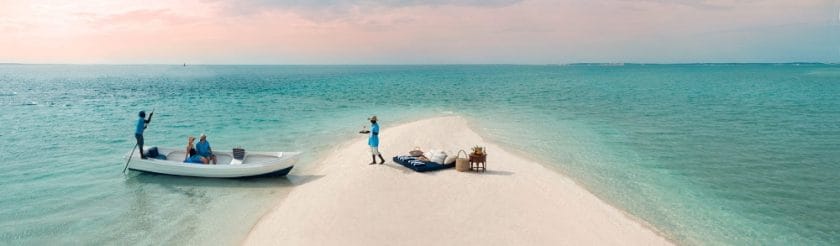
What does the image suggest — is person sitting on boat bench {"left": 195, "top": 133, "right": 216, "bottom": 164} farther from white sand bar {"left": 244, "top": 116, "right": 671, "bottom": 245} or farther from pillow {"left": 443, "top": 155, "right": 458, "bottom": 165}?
pillow {"left": 443, "top": 155, "right": 458, "bottom": 165}

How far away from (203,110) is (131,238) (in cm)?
3651

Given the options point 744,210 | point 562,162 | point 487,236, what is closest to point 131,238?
point 487,236

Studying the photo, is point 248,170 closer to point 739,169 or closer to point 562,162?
point 562,162

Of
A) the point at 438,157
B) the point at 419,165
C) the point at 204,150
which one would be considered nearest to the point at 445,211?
the point at 419,165

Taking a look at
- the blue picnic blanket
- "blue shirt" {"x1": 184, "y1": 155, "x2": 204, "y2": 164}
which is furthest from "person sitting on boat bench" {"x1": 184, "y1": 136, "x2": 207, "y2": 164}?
the blue picnic blanket

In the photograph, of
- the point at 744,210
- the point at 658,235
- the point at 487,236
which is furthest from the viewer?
the point at 744,210

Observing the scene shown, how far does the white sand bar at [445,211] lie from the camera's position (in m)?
11.6

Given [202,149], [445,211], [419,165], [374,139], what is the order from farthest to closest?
[202,149] → [374,139] → [419,165] → [445,211]

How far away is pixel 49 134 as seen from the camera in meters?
29.7

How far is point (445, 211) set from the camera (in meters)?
13.3

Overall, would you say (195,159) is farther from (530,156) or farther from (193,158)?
(530,156)

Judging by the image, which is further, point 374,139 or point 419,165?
point 374,139

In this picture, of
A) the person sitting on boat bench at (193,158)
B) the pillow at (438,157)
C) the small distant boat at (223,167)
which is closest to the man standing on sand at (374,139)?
the pillow at (438,157)

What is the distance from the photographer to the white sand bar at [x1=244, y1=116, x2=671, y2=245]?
1155 cm
